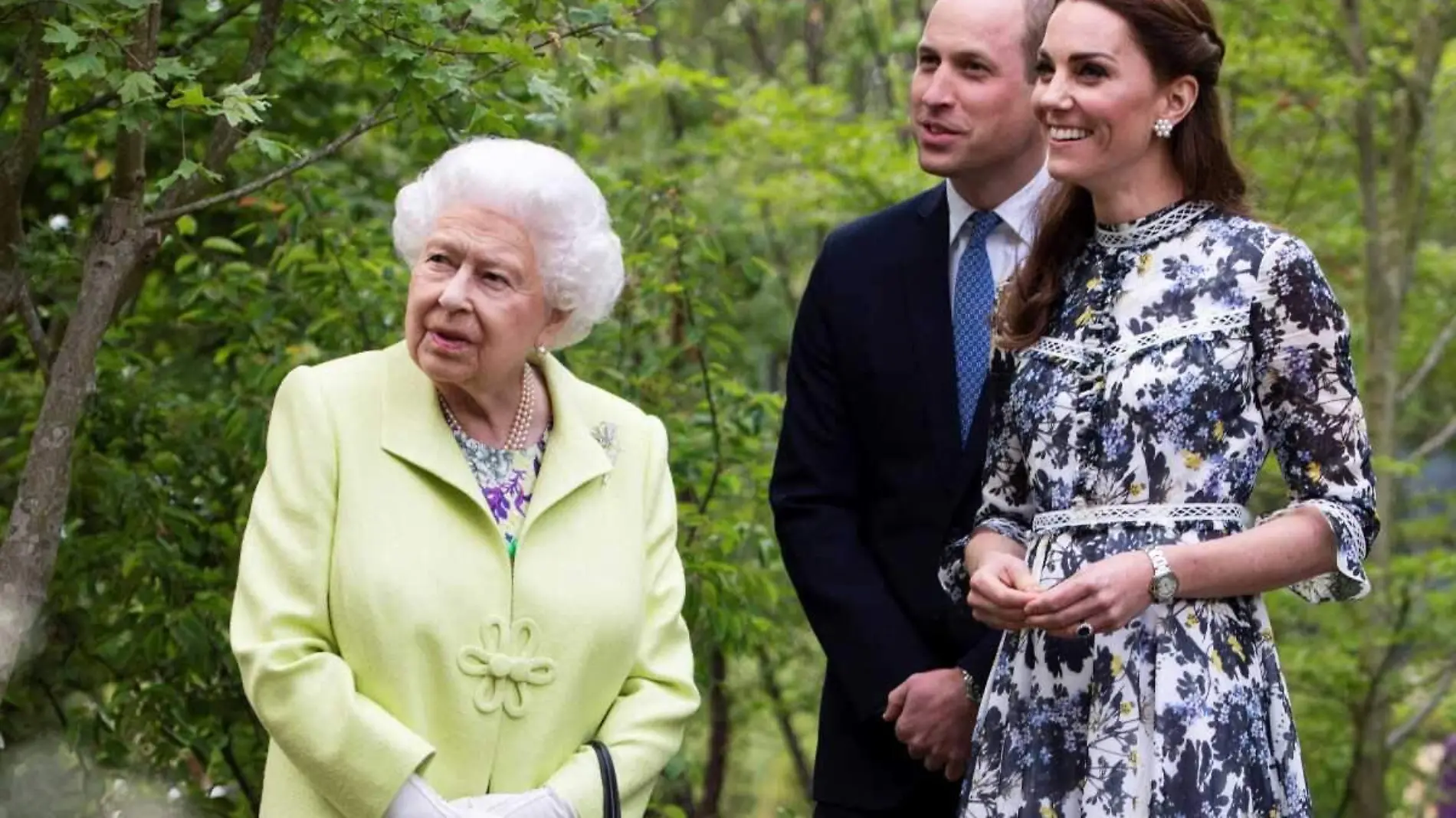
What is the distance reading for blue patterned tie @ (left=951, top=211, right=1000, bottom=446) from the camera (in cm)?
367

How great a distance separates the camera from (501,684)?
10.4 ft

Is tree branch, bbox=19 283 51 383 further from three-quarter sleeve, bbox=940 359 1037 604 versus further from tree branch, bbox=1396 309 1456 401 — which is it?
tree branch, bbox=1396 309 1456 401

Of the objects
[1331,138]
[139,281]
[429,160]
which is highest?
[1331,138]

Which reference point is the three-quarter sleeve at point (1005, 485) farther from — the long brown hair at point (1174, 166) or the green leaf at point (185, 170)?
the green leaf at point (185, 170)

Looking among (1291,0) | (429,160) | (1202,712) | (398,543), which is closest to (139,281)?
(429,160)

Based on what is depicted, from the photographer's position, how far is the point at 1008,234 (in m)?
3.77

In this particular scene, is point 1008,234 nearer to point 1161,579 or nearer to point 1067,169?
point 1067,169

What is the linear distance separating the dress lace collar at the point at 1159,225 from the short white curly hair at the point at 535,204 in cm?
81

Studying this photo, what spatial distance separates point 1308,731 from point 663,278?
4107 mm

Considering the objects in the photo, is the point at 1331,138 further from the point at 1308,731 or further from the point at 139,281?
the point at 139,281

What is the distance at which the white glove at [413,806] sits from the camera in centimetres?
304

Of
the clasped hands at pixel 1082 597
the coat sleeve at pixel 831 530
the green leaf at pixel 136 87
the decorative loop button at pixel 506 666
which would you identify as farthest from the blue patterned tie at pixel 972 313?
the green leaf at pixel 136 87

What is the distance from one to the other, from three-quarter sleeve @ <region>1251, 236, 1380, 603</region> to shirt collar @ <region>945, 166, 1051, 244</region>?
2.35ft

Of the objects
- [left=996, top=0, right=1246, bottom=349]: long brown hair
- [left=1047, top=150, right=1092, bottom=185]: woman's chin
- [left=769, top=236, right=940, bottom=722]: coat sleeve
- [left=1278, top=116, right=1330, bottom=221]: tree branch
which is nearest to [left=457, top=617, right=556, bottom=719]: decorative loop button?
[left=769, top=236, right=940, bottom=722]: coat sleeve
